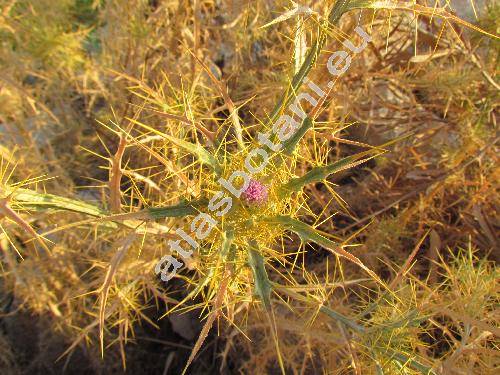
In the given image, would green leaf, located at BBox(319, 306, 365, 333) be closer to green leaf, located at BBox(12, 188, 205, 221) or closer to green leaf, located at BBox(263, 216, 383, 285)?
green leaf, located at BBox(263, 216, 383, 285)

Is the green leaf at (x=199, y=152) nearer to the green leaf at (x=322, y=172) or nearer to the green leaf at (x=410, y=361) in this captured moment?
the green leaf at (x=322, y=172)

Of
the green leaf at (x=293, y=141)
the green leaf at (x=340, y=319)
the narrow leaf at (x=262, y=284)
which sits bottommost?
the green leaf at (x=340, y=319)

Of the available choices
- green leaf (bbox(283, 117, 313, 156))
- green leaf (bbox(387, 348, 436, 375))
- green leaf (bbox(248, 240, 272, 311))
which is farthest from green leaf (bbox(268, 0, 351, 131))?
green leaf (bbox(387, 348, 436, 375))

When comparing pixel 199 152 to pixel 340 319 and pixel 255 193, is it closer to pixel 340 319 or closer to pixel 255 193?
pixel 255 193

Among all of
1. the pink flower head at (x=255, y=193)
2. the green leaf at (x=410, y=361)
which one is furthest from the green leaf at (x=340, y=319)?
the pink flower head at (x=255, y=193)

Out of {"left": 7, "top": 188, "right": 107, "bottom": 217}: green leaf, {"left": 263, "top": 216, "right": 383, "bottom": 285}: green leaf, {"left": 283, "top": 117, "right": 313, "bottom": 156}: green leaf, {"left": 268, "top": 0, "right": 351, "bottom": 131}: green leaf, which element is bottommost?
{"left": 7, "top": 188, "right": 107, "bottom": 217}: green leaf

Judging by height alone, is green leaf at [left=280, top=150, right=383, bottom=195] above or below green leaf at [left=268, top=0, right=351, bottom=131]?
below

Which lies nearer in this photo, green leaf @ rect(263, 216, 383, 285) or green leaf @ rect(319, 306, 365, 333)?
green leaf @ rect(263, 216, 383, 285)
